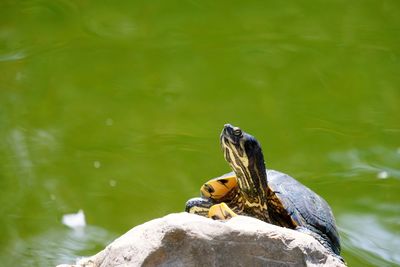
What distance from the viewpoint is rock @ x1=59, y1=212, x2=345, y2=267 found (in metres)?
1.73

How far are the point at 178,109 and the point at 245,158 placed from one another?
2247 millimetres

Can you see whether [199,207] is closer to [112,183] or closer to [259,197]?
[259,197]

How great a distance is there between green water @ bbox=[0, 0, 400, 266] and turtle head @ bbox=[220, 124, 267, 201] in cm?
128

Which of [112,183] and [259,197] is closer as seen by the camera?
[259,197]

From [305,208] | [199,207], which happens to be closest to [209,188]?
[199,207]

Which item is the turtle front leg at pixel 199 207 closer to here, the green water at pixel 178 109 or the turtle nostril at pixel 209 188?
the turtle nostril at pixel 209 188

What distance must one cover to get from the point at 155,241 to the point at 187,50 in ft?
11.7

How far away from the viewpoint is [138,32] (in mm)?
5375

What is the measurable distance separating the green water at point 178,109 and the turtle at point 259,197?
3.75 feet

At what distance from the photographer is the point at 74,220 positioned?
3.81 m

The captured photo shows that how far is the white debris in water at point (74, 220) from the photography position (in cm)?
377

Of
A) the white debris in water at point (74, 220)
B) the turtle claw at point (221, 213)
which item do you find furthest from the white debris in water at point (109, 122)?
the turtle claw at point (221, 213)

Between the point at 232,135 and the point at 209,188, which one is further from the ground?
the point at 232,135

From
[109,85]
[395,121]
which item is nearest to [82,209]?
[109,85]
